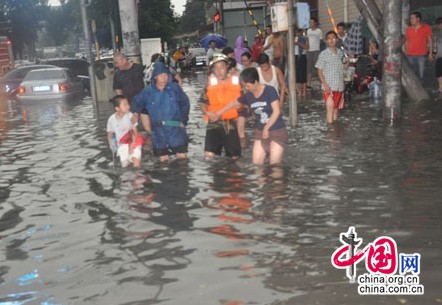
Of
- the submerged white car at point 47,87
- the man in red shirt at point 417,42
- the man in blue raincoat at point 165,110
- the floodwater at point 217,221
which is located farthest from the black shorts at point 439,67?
the submerged white car at point 47,87

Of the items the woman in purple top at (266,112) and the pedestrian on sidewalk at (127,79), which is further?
the pedestrian on sidewalk at (127,79)

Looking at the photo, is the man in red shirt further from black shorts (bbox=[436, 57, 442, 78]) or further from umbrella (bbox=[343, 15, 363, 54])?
umbrella (bbox=[343, 15, 363, 54])

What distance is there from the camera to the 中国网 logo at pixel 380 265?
4.69 m

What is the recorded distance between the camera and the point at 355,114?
14.6 m

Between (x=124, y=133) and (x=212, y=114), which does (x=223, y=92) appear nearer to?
(x=212, y=114)

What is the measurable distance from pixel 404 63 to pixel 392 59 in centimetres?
288

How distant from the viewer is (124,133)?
31.1ft

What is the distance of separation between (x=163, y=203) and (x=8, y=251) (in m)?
1.97

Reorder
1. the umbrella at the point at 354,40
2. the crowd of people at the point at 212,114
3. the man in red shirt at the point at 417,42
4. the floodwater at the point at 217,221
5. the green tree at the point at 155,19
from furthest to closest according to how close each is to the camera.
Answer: the green tree at the point at 155,19
the umbrella at the point at 354,40
the man in red shirt at the point at 417,42
the crowd of people at the point at 212,114
the floodwater at the point at 217,221

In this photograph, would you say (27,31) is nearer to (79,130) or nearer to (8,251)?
(79,130)

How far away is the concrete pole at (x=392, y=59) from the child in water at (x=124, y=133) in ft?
18.7

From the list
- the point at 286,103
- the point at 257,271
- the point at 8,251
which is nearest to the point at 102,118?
the point at 286,103

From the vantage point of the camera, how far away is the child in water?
948cm

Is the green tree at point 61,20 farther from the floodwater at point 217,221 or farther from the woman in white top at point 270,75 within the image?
the floodwater at point 217,221
